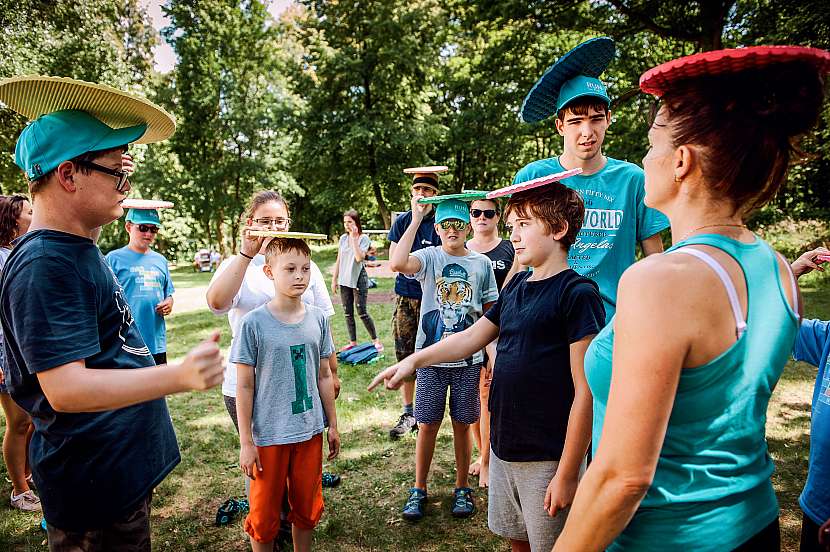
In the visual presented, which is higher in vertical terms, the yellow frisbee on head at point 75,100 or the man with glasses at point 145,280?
the yellow frisbee on head at point 75,100

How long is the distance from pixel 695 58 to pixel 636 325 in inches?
24.4

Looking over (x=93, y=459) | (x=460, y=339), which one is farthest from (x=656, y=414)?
(x=93, y=459)

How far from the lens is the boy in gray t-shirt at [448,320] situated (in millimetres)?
3592

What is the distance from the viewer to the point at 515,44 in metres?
13.2

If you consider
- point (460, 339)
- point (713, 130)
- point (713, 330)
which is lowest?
point (460, 339)

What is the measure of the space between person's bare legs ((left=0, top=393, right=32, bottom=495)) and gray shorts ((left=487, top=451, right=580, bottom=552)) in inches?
138

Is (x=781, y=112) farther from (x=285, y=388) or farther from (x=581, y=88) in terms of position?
(x=285, y=388)

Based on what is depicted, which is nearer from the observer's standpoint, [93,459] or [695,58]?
[695,58]

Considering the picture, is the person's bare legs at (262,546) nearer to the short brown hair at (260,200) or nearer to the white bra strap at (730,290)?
the short brown hair at (260,200)

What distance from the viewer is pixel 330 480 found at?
4.11 metres

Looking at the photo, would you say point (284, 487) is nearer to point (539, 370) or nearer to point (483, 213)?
point (539, 370)

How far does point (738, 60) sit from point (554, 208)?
115 centimetres

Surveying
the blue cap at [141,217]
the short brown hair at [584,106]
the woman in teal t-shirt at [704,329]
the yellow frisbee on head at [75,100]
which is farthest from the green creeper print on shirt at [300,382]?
the blue cap at [141,217]

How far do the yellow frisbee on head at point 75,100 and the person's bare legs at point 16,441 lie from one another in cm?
278
